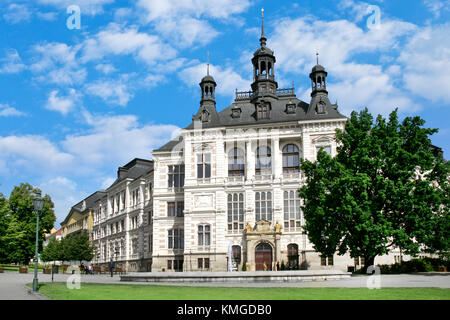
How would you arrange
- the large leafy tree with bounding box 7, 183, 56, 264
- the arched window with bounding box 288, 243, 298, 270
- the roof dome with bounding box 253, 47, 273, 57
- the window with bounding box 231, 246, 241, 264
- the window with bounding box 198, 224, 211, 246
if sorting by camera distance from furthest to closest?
the large leafy tree with bounding box 7, 183, 56, 264, the roof dome with bounding box 253, 47, 273, 57, the window with bounding box 198, 224, 211, 246, the window with bounding box 231, 246, 241, 264, the arched window with bounding box 288, 243, 298, 270

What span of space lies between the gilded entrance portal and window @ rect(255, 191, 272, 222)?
98cm

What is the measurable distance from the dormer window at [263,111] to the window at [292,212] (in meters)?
10.3

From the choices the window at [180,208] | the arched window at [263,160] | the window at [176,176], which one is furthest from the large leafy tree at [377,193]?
the window at [176,176]

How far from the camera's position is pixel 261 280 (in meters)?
30.6

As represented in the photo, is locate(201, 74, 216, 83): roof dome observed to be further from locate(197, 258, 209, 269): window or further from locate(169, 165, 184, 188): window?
locate(197, 258, 209, 269): window

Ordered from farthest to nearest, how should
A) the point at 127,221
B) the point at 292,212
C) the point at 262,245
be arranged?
the point at 127,221
the point at 292,212
the point at 262,245

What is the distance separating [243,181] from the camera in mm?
55219

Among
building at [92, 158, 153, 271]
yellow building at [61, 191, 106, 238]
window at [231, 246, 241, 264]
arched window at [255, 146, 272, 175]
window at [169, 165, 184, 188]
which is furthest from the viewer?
yellow building at [61, 191, 106, 238]

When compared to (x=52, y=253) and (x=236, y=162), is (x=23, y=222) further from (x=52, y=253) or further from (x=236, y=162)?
(x=236, y=162)

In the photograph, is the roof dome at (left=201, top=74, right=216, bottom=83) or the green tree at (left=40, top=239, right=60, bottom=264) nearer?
the roof dome at (left=201, top=74, right=216, bottom=83)

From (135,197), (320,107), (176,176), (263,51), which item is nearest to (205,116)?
(176,176)

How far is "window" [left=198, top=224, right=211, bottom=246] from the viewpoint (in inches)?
2154

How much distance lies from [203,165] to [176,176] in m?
5.00

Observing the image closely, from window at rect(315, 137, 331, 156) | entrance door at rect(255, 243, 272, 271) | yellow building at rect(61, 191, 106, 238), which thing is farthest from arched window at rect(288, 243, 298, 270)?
yellow building at rect(61, 191, 106, 238)
